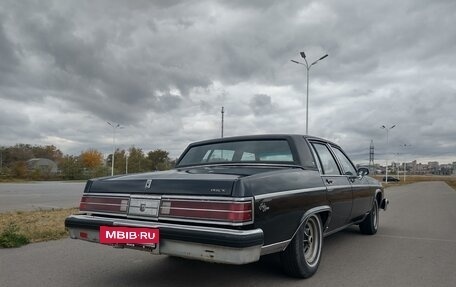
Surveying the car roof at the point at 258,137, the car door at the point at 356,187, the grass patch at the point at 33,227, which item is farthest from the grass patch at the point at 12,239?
the car door at the point at 356,187

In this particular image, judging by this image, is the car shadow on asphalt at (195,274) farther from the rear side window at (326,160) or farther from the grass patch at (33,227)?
the grass patch at (33,227)

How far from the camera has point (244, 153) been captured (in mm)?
5168

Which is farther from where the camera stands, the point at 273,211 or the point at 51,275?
the point at 51,275

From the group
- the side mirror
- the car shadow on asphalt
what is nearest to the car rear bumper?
the car shadow on asphalt

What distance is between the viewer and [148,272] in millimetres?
4676

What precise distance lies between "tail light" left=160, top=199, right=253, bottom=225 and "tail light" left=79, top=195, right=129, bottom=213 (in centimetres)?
52

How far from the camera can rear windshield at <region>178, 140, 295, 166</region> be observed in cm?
496

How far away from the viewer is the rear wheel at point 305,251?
4.16 metres

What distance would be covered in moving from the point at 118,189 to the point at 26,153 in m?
94.8

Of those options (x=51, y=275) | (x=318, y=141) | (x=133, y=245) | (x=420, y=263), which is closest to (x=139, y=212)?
(x=133, y=245)

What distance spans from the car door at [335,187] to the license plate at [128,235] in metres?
2.31

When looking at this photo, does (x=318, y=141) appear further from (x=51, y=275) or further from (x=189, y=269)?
(x=51, y=275)

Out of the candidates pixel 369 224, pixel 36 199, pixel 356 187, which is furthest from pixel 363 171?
pixel 36 199

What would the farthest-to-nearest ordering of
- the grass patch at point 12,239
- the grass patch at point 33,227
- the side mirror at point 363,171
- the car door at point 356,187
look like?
the side mirror at point 363,171, the grass patch at point 33,227, the car door at point 356,187, the grass patch at point 12,239
